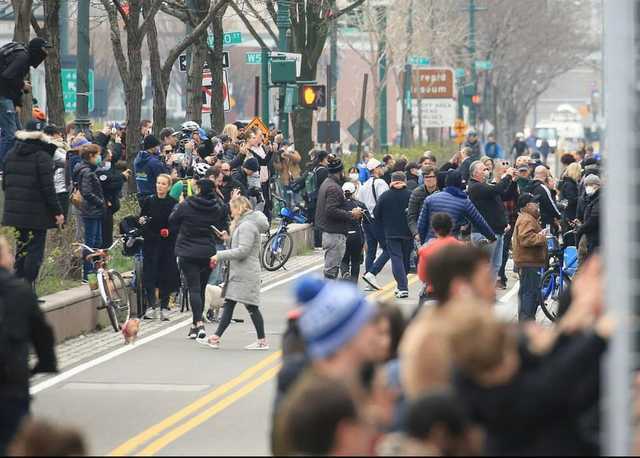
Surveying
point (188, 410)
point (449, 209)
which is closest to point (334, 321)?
point (188, 410)

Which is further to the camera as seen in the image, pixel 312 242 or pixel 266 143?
pixel 312 242

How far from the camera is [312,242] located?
3216 centimetres

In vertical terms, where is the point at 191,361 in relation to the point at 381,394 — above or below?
below

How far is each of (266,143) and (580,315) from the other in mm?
22867

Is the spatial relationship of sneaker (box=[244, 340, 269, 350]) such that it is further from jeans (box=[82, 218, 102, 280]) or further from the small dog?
jeans (box=[82, 218, 102, 280])

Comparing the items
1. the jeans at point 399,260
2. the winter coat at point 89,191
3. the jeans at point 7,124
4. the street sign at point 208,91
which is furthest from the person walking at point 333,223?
the street sign at point 208,91

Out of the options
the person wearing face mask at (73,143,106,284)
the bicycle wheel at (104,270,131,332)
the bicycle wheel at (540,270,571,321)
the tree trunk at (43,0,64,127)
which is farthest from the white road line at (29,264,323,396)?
the tree trunk at (43,0,64,127)

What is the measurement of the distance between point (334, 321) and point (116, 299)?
39.1 feet

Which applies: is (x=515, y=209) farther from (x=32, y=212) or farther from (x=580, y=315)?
(x=580, y=315)

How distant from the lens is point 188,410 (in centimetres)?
1390

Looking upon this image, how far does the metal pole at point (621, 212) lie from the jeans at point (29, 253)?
37.9 feet

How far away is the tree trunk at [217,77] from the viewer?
34531mm

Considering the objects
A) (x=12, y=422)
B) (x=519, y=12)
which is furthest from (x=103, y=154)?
(x=519, y=12)

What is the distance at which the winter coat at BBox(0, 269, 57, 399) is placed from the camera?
9.34 meters
